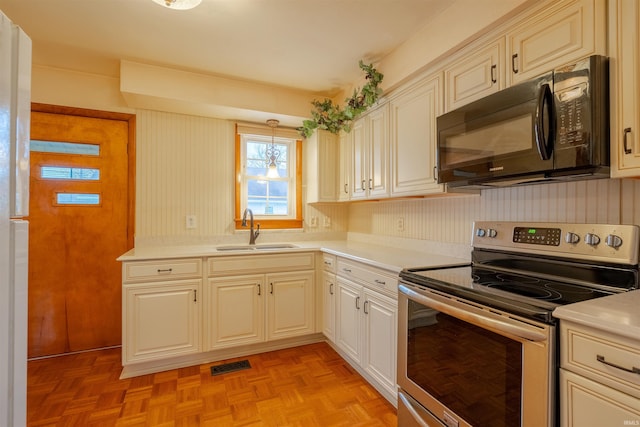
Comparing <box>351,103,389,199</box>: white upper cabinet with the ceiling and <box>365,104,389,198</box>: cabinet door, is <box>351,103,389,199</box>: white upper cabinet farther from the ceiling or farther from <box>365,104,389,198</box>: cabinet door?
the ceiling

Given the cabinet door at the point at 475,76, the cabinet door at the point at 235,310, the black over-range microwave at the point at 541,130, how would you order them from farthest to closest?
the cabinet door at the point at 235,310 → the cabinet door at the point at 475,76 → the black over-range microwave at the point at 541,130

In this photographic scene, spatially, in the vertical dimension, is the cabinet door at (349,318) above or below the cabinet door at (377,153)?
below

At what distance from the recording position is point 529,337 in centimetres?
97

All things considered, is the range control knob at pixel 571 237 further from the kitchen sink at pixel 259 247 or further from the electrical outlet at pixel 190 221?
the electrical outlet at pixel 190 221

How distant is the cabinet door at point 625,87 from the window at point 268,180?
2.51m

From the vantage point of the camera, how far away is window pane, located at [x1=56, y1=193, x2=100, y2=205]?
2.52 metres

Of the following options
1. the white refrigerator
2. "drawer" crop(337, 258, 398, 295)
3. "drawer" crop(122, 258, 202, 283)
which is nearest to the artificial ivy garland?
"drawer" crop(337, 258, 398, 295)

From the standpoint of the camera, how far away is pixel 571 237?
4.27 feet

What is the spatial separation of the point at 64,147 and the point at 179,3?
5.80 feet

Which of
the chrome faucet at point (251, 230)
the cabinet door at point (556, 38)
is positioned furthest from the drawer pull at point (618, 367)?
the chrome faucet at point (251, 230)

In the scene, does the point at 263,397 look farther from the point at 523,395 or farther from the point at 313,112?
the point at 313,112

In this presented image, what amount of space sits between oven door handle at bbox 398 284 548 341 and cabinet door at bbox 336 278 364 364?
0.63m

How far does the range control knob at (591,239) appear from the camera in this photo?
3.99ft

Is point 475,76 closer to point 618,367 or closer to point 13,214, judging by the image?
point 618,367
